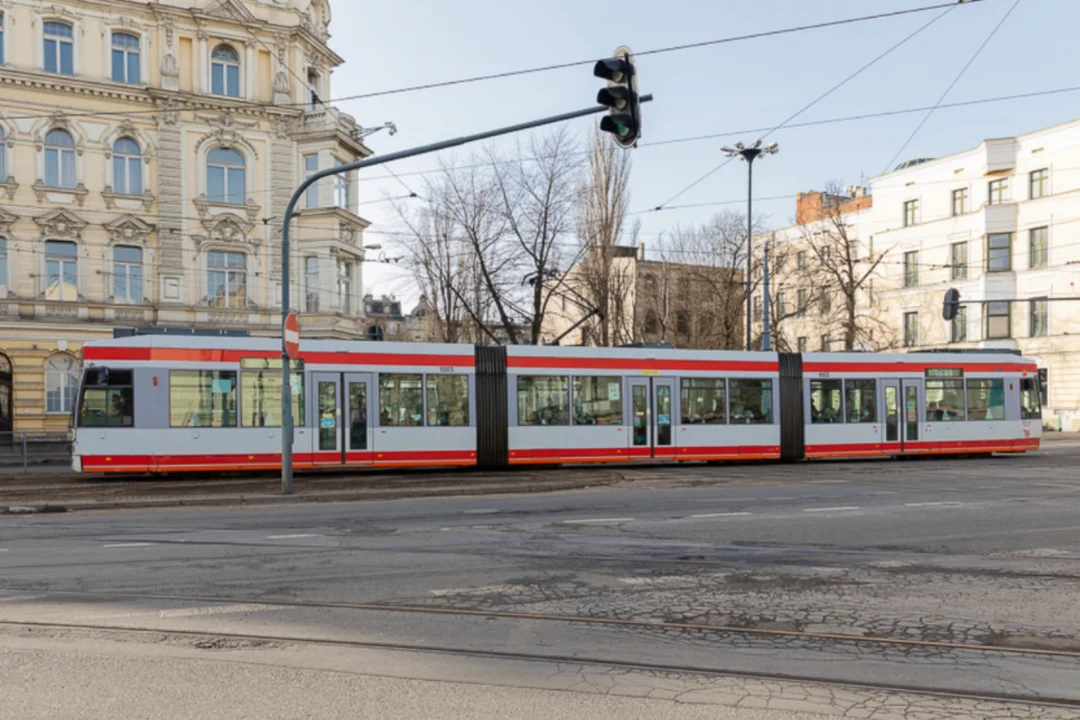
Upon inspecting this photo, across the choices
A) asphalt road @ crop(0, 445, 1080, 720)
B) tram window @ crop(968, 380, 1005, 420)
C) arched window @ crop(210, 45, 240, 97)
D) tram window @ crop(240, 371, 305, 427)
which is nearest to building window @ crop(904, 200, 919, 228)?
tram window @ crop(968, 380, 1005, 420)

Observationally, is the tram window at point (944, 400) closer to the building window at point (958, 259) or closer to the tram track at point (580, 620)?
the tram track at point (580, 620)

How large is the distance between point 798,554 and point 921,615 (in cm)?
269

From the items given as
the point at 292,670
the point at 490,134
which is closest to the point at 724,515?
→ the point at 490,134

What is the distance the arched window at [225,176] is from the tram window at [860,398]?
24.6 meters

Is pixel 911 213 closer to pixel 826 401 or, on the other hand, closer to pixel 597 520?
pixel 826 401

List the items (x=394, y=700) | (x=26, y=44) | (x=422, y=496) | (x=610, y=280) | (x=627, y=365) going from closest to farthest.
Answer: (x=394, y=700) → (x=422, y=496) → (x=627, y=365) → (x=26, y=44) → (x=610, y=280)

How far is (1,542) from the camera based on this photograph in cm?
1058

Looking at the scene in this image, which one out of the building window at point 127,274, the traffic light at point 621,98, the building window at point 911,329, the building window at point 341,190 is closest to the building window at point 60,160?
the building window at point 127,274

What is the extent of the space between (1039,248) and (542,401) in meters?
33.6

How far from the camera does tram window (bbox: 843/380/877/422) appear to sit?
24.2 m

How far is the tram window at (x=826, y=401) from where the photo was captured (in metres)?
23.8

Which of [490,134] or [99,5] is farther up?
[99,5]

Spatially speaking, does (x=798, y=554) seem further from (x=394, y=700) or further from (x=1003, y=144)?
(x=1003, y=144)

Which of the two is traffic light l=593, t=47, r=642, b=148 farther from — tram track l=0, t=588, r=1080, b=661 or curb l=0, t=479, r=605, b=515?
tram track l=0, t=588, r=1080, b=661
